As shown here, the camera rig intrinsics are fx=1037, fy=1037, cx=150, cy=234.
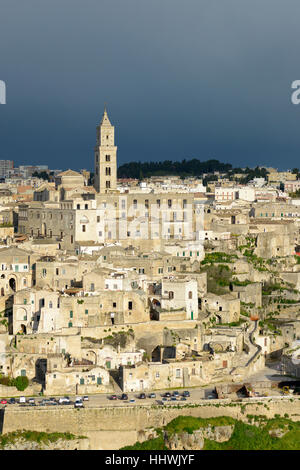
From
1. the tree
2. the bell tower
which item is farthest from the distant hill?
the tree

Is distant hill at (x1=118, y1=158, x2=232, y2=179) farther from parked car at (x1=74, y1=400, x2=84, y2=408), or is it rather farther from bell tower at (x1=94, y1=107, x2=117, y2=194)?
parked car at (x1=74, y1=400, x2=84, y2=408)

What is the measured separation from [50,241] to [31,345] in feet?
34.7

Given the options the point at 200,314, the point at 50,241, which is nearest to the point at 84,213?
the point at 50,241

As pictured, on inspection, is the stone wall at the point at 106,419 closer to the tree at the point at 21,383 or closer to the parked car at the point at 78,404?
the parked car at the point at 78,404

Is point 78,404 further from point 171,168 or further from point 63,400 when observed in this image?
point 171,168

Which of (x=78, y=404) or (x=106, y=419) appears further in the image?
(x=78, y=404)

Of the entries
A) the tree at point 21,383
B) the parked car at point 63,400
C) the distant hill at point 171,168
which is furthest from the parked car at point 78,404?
the distant hill at point 171,168

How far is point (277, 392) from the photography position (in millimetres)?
39594

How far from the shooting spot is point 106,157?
57688 millimetres

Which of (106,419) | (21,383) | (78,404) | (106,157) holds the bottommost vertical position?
(106,419)

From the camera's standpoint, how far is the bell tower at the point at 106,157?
57438 millimetres

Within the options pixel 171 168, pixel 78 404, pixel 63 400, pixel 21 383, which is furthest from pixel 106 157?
pixel 171 168

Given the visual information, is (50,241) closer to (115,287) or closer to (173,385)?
(115,287)

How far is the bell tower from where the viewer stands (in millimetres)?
57438
